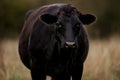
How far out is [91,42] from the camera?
2083 centimetres

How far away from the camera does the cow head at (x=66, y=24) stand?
10711 millimetres

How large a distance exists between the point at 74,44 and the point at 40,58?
1353 millimetres

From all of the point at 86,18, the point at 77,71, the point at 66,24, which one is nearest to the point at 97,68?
the point at 77,71


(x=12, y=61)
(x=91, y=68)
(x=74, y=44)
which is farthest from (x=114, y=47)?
(x=74, y=44)

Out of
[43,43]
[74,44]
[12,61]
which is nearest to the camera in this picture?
[74,44]

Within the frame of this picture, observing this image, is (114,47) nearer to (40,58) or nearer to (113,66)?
(113,66)

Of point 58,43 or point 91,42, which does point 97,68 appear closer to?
point 58,43

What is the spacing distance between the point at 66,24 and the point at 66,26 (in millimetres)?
44

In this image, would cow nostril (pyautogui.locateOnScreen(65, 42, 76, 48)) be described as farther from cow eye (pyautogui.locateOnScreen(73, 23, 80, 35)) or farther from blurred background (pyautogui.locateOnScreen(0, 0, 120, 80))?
Result: blurred background (pyautogui.locateOnScreen(0, 0, 120, 80))

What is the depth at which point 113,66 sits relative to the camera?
14352mm

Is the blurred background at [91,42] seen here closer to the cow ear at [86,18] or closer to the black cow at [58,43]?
the black cow at [58,43]

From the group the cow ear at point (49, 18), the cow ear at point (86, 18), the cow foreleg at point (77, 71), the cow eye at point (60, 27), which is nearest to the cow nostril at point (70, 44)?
the cow eye at point (60, 27)

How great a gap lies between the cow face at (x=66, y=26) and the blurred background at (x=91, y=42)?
3.24m

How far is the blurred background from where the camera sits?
14742mm
